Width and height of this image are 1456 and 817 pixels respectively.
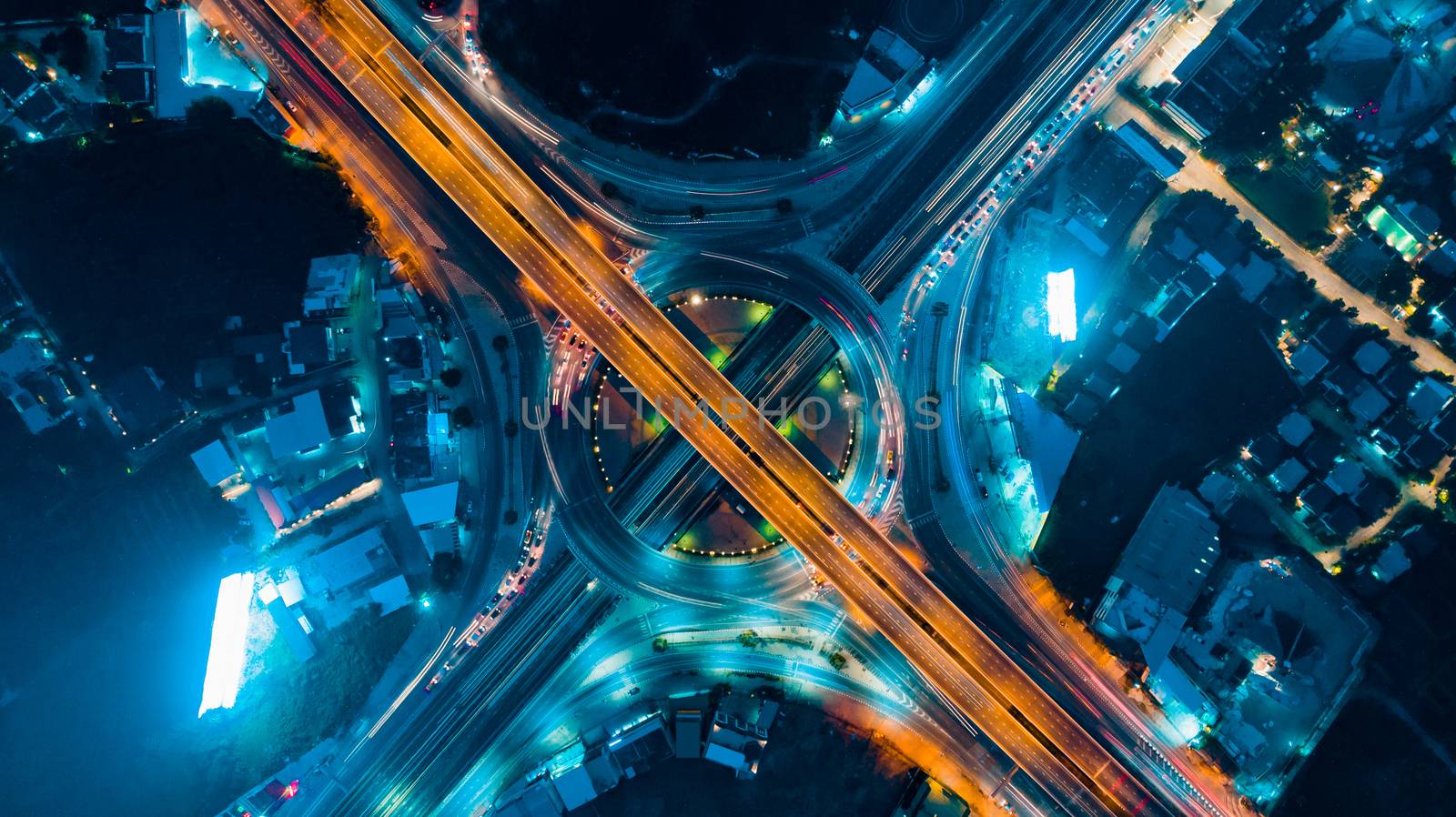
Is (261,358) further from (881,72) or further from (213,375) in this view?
(881,72)

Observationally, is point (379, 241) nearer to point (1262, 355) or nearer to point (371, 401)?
point (371, 401)

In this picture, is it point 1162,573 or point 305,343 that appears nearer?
point 1162,573

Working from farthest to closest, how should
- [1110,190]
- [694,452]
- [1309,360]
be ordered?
[694,452], [1110,190], [1309,360]

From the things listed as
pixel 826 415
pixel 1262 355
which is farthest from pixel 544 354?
pixel 1262 355

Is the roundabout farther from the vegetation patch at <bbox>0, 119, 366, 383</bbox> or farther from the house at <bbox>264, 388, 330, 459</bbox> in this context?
the vegetation patch at <bbox>0, 119, 366, 383</bbox>

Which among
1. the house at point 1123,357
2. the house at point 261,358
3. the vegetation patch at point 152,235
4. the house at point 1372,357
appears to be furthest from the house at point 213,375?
the house at point 1372,357

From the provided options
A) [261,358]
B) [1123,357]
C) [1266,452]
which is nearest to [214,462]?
[261,358]

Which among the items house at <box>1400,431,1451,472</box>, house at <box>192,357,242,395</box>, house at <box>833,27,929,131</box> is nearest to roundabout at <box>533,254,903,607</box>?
house at <box>833,27,929,131</box>
